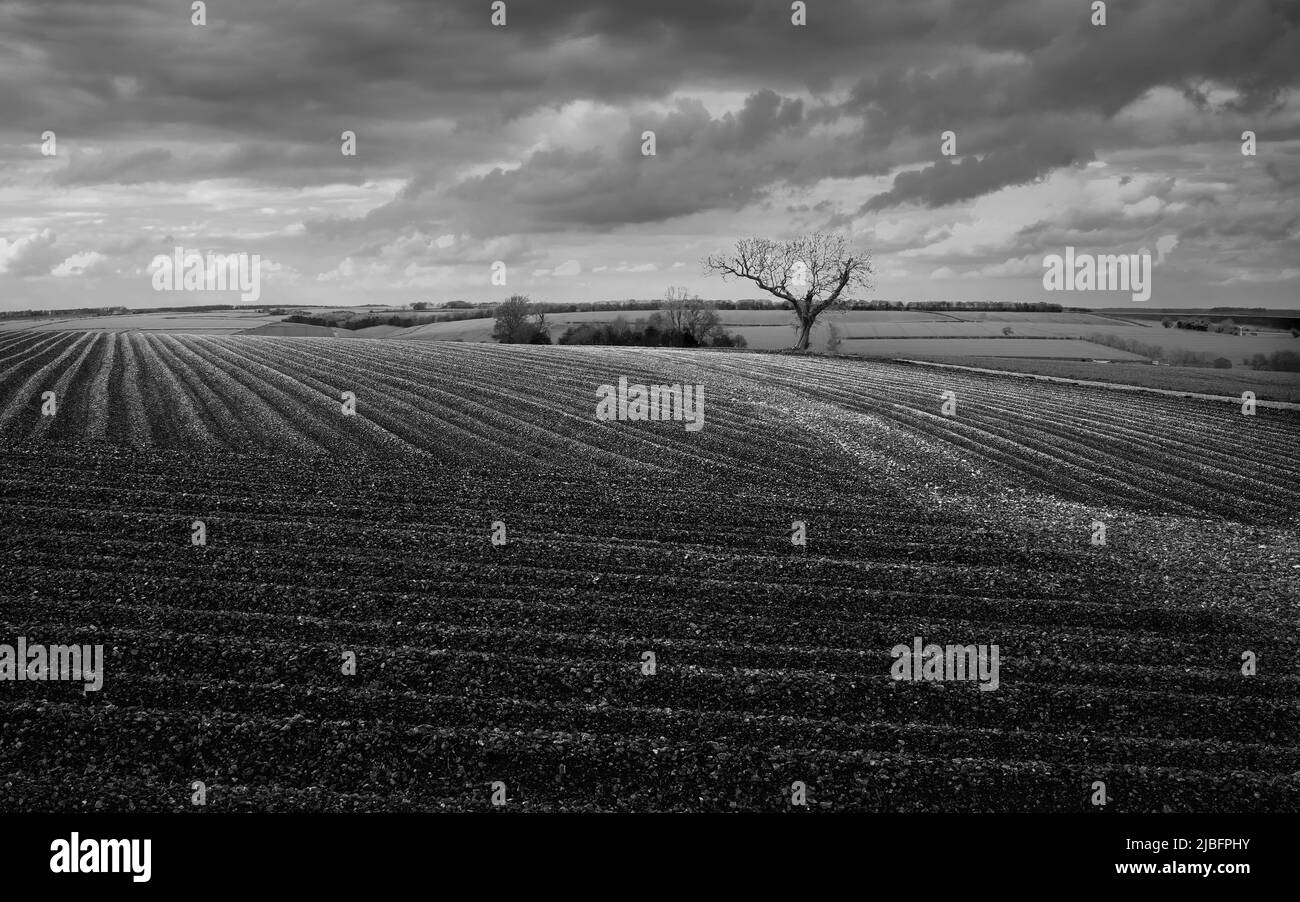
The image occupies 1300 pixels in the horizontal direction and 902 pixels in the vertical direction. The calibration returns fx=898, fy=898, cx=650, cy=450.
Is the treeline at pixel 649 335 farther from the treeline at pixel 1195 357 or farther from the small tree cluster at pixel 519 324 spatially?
the treeline at pixel 1195 357

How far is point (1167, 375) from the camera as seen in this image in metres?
58.8

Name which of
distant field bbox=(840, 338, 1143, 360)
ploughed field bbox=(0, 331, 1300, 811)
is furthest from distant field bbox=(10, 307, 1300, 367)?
ploughed field bbox=(0, 331, 1300, 811)

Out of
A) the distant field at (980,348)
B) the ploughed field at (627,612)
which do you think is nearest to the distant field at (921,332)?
the distant field at (980,348)

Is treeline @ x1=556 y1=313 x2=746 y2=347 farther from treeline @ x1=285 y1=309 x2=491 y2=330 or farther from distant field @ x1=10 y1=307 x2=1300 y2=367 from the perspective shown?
treeline @ x1=285 y1=309 x2=491 y2=330

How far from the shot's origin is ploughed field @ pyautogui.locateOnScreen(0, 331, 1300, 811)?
10.9 meters

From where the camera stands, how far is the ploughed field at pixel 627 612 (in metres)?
10.9

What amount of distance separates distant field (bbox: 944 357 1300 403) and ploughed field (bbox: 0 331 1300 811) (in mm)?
20451

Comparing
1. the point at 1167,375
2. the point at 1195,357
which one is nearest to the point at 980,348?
the point at 1195,357

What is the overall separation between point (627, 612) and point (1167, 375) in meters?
55.5

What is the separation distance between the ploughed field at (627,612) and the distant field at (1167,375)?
67.1 ft

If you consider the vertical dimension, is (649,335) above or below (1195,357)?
above

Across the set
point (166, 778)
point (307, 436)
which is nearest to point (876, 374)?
point (307, 436)

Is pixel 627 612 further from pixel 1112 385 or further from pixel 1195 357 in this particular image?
pixel 1195 357

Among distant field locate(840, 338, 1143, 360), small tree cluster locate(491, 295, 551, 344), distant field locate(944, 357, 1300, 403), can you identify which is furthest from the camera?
small tree cluster locate(491, 295, 551, 344)
